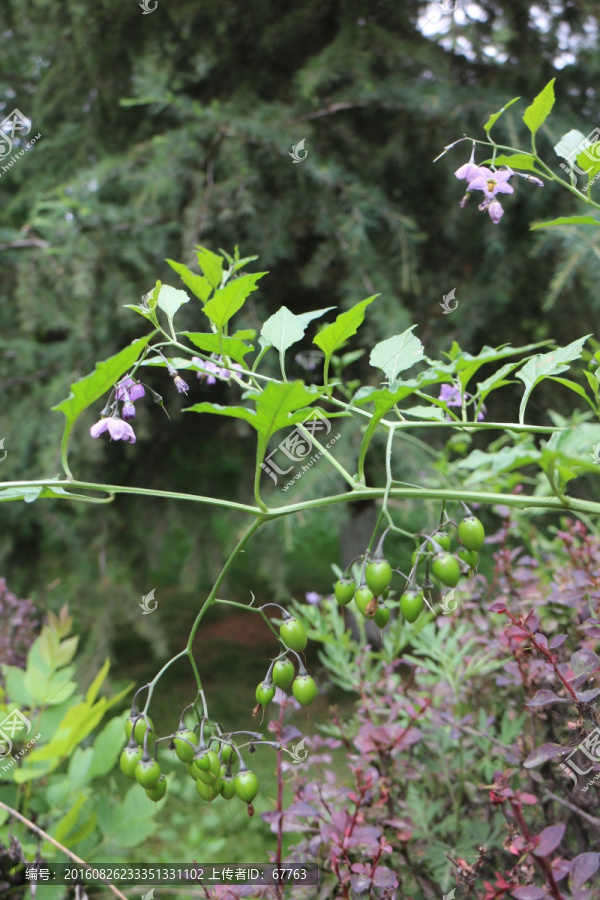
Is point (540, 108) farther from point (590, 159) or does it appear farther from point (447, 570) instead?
point (447, 570)

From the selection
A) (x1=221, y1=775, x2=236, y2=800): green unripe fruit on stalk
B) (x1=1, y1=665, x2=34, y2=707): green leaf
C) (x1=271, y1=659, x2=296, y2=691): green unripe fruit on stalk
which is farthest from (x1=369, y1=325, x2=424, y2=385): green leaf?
(x1=1, y1=665, x2=34, y2=707): green leaf

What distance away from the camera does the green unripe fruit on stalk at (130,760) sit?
0.47 metres

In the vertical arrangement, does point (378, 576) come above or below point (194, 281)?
below

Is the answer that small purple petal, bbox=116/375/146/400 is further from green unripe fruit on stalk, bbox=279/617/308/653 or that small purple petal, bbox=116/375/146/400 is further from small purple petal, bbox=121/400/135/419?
green unripe fruit on stalk, bbox=279/617/308/653

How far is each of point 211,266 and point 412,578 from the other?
297 mm

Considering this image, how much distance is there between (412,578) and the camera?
490mm

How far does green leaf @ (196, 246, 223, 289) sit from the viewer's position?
533 mm

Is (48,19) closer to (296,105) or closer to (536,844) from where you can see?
(296,105)

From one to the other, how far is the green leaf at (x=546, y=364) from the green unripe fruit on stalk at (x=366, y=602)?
193mm

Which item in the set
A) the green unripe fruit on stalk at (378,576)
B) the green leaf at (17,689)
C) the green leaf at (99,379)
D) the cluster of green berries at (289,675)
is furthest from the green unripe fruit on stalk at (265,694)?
the green leaf at (17,689)

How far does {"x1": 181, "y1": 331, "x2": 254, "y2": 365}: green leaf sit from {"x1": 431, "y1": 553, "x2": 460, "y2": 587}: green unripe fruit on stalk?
9.1 inches

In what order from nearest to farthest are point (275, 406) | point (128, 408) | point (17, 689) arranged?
point (275, 406) → point (128, 408) → point (17, 689)

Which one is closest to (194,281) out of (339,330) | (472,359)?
(339,330)

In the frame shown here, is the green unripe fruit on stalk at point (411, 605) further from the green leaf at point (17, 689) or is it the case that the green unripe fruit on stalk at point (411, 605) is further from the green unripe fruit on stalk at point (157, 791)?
the green leaf at point (17, 689)
